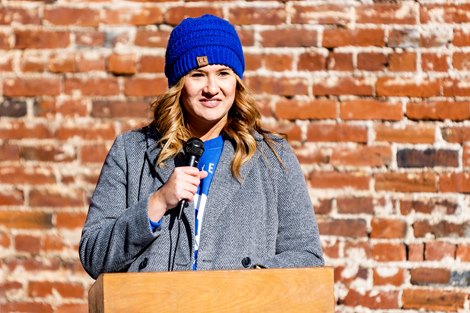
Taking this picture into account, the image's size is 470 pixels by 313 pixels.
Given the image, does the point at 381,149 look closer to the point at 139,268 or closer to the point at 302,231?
the point at 302,231

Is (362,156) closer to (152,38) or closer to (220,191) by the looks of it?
(152,38)

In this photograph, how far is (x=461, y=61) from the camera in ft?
12.7

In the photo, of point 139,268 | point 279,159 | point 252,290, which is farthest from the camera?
point 279,159

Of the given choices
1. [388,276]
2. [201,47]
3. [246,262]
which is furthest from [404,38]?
[246,262]

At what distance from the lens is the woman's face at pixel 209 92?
9.44 feet

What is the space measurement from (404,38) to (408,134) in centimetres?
38

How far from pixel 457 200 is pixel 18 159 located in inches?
67.4

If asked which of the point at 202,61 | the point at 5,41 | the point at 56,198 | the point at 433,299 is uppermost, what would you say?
the point at 5,41

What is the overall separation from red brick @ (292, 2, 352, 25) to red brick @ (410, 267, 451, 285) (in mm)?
1003

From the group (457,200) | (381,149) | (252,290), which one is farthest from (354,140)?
(252,290)

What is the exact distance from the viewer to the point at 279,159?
301 cm

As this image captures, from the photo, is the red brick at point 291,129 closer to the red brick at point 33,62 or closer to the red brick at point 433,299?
the red brick at point 433,299

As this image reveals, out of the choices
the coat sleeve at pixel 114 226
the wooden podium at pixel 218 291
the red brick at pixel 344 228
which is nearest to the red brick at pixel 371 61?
the red brick at pixel 344 228

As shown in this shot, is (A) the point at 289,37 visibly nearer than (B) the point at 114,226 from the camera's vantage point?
No
